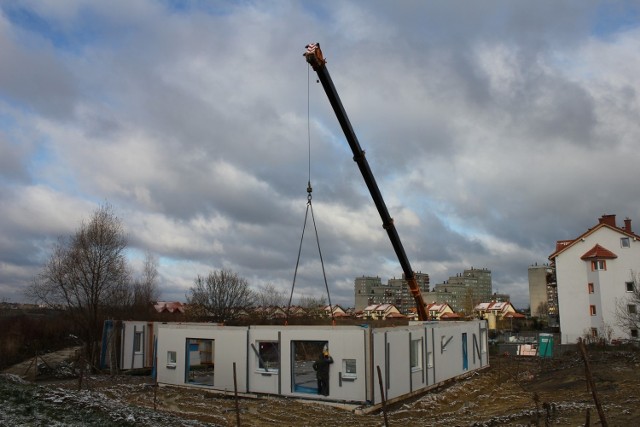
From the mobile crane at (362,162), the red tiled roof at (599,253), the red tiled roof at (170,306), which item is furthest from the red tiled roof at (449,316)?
the mobile crane at (362,162)

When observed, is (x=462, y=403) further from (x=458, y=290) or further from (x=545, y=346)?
(x=458, y=290)

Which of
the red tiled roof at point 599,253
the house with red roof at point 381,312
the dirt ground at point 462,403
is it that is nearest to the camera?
the dirt ground at point 462,403

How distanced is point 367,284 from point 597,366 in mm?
174069

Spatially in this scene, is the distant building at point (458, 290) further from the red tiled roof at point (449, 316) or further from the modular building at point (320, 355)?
the modular building at point (320, 355)

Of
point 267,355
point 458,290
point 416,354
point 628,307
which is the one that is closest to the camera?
point 267,355

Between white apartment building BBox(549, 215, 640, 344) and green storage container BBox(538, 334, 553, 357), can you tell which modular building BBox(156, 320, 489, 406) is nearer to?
green storage container BBox(538, 334, 553, 357)

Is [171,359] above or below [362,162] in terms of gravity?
below

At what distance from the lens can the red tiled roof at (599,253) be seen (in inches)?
1816

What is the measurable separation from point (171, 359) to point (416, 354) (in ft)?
32.9

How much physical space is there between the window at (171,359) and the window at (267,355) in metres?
4.35

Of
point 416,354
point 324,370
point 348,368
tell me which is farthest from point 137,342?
point 416,354

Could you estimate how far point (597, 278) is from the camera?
4656cm

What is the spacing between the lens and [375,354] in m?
17.4

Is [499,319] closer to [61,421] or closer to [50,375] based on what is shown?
[50,375]
